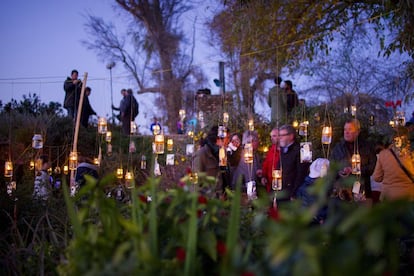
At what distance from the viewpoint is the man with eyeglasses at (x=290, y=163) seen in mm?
6027

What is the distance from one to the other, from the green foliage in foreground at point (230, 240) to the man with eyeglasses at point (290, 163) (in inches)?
146

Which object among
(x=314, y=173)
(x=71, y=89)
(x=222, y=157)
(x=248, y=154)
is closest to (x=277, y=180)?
(x=248, y=154)

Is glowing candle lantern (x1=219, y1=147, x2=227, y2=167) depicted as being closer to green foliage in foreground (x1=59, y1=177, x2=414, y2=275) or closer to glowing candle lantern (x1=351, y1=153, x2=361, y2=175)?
glowing candle lantern (x1=351, y1=153, x2=361, y2=175)

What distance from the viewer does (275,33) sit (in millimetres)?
10773

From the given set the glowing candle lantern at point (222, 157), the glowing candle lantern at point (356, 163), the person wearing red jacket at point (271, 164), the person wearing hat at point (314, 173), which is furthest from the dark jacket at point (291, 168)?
the glowing candle lantern at point (222, 157)

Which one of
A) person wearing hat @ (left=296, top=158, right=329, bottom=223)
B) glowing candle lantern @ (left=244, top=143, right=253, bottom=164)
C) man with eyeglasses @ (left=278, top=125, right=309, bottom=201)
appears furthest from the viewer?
glowing candle lantern @ (left=244, top=143, right=253, bottom=164)

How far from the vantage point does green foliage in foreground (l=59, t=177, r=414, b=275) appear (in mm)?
1210

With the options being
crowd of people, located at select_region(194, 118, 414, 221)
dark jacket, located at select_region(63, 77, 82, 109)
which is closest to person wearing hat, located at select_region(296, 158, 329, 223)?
crowd of people, located at select_region(194, 118, 414, 221)

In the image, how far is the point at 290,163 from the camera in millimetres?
6102

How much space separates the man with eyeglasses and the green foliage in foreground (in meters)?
3.70

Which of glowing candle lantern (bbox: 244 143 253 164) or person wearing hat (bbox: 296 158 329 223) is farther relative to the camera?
glowing candle lantern (bbox: 244 143 253 164)

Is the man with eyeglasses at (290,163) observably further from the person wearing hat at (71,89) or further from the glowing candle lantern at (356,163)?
the person wearing hat at (71,89)

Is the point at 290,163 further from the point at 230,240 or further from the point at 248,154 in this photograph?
the point at 230,240

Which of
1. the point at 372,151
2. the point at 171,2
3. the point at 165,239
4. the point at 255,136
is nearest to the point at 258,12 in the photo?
the point at 255,136
